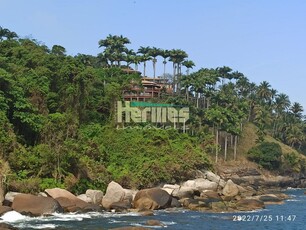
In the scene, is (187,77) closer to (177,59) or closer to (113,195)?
(177,59)

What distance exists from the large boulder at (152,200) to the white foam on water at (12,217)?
30.6 feet

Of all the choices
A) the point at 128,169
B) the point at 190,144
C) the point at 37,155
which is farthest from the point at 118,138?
the point at 37,155

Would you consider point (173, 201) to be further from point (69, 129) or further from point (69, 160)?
point (69, 129)

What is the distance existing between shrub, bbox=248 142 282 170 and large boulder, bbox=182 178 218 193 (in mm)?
31534

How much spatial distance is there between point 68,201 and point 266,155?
1997 inches

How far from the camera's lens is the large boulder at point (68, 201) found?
1207 inches

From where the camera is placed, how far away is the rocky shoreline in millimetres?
29047

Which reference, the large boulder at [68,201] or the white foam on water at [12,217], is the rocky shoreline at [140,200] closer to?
the large boulder at [68,201]

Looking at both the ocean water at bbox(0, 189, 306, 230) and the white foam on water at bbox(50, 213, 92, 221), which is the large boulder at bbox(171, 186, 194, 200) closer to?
the ocean water at bbox(0, 189, 306, 230)

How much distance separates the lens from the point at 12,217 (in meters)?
27.0

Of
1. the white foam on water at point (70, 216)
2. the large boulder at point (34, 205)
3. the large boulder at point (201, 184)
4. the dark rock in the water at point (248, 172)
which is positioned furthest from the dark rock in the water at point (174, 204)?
the dark rock in the water at point (248, 172)

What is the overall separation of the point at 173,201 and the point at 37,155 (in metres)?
11.7

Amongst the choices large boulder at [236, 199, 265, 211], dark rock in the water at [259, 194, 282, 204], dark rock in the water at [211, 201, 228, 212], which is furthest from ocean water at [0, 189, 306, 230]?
dark rock in the water at [259, 194, 282, 204]

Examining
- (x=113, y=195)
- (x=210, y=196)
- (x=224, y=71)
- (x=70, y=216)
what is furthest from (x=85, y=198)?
(x=224, y=71)
